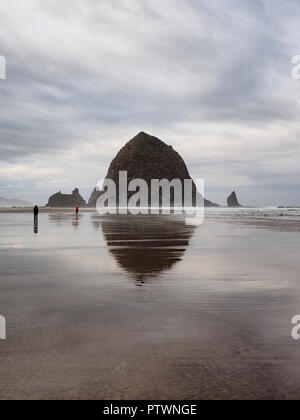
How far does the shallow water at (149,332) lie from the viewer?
12.7 ft

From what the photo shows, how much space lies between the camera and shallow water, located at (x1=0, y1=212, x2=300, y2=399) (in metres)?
3.88

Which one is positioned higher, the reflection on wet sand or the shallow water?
the reflection on wet sand

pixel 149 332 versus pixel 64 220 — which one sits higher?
pixel 64 220

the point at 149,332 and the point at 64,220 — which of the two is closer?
the point at 149,332

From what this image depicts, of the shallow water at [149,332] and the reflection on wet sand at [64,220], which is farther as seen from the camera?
the reflection on wet sand at [64,220]

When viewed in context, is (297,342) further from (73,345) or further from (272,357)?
(73,345)

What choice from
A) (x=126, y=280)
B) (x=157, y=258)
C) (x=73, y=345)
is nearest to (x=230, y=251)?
(x=157, y=258)

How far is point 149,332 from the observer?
5.52 m

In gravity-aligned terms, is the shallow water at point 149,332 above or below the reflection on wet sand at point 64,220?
below

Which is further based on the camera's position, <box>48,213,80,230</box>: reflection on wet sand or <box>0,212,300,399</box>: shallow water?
<box>48,213,80,230</box>: reflection on wet sand

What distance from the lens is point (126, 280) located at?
9.64m
